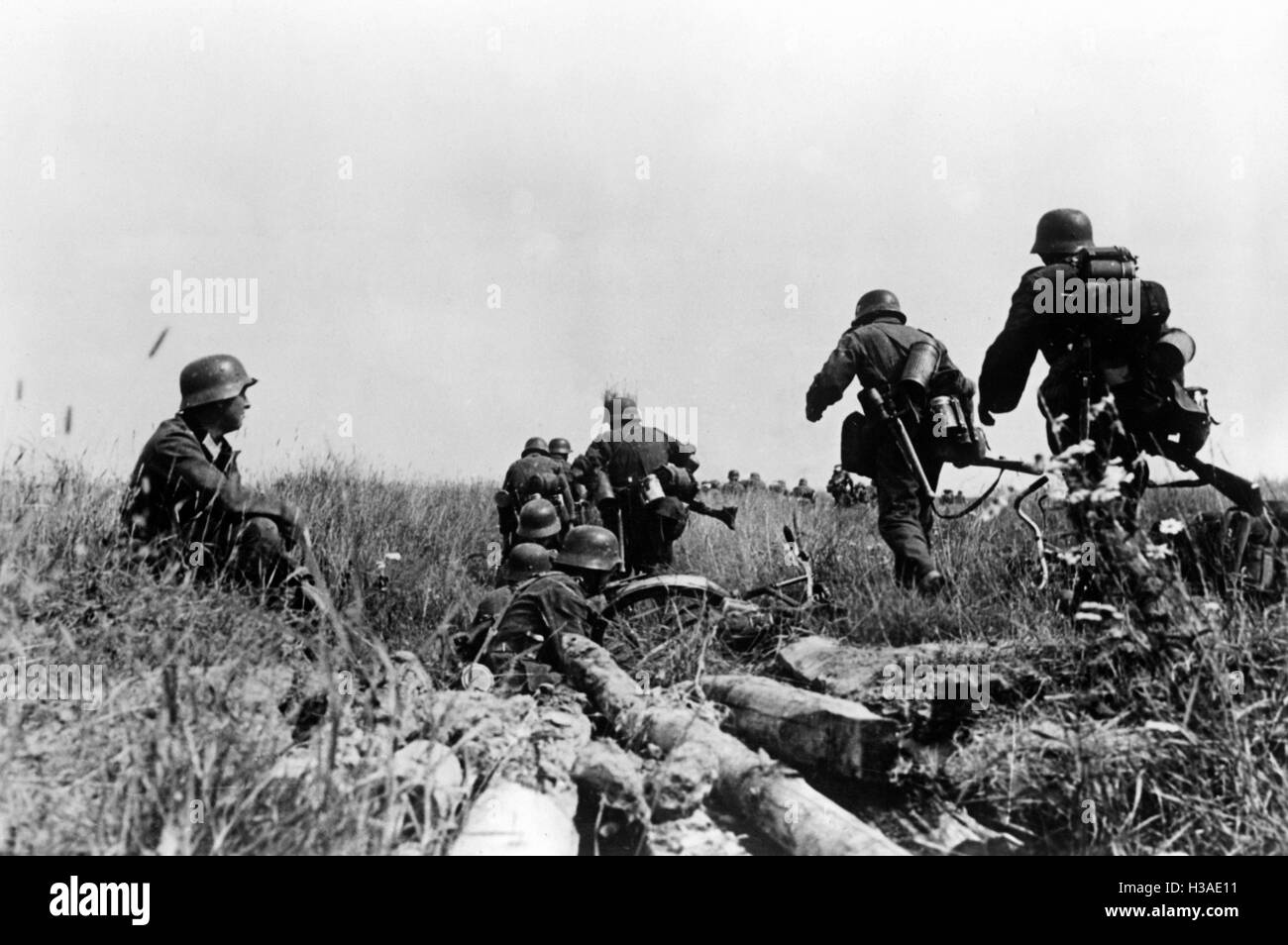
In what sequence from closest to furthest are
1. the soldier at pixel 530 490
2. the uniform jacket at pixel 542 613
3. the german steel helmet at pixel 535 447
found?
the uniform jacket at pixel 542 613 < the soldier at pixel 530 490 < the german steel helmet at pixel 535 447

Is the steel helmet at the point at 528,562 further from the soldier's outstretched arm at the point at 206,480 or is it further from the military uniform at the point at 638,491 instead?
the soldier's outstretched arm at the point at 206,480

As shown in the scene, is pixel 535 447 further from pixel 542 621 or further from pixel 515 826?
pixel 515 826

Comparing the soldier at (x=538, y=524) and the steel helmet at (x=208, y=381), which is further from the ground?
the steel helmet at (x=208, y=381)

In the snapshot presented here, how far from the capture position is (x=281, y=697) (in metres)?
2.92

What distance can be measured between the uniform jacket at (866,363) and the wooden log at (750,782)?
2.43 meters

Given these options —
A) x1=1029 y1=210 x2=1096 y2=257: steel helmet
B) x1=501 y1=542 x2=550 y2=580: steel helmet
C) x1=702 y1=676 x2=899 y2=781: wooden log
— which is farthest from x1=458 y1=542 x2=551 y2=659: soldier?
x1=1029 y1=210 x2=1096 y2=257: steel helmet

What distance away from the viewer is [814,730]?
3230mm

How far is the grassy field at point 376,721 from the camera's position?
2.04 metres

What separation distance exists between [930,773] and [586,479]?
545 cm

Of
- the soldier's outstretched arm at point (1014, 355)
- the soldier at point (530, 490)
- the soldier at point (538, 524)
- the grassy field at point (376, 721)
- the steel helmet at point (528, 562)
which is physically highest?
the soldier's outstretched arm at point (1014, 355)

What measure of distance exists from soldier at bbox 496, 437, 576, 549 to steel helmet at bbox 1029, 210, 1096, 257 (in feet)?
17.3

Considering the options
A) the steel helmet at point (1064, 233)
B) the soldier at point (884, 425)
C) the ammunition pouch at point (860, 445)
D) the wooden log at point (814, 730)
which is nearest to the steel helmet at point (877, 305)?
the soldier at point (884, 425)

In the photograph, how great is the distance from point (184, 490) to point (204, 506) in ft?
0.43
